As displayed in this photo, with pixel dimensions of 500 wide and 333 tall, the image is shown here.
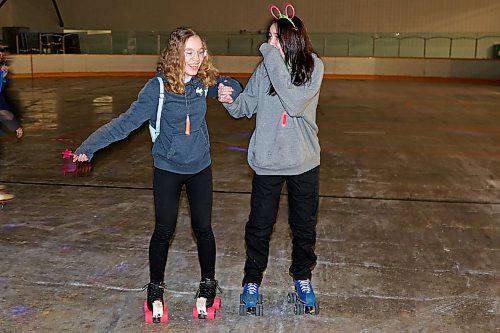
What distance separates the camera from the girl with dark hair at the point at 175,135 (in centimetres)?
290

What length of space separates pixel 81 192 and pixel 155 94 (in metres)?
3.25

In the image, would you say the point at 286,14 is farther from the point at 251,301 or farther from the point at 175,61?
the point at 251,301

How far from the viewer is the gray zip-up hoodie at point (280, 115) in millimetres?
2918

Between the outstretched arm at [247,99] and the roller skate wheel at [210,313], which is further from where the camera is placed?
the roller skate wheel at [210,313]

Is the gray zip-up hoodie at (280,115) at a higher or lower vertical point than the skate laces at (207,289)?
higher

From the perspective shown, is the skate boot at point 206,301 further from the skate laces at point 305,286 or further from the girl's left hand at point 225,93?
the girl's left hand at point 225,93

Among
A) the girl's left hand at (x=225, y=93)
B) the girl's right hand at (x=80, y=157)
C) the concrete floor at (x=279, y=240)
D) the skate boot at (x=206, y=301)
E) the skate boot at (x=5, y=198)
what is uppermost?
the girl's left hand at (x=225, y=93)

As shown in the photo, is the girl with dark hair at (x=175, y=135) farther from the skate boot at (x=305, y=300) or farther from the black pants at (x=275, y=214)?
the skate boot at (x=305, y=300)

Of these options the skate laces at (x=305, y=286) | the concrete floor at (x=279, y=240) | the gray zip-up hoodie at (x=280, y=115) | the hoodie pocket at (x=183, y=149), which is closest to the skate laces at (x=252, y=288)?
the concrete floor at (x=279, y=240)

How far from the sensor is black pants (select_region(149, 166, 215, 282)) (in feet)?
9.90

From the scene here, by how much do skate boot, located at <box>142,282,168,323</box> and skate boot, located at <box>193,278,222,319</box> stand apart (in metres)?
0.17

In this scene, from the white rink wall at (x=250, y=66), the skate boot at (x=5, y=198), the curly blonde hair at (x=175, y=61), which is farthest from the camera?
the white rink wall at (x=250, y=66)

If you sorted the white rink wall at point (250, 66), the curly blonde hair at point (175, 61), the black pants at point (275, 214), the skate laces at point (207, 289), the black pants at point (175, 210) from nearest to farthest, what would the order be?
the curly blonde hair at point (175, 61), the black pants at point (175, 210), the black pants at point (275, 214), the skate laces at point (207, 289), the white rink wall at point (250, 66)

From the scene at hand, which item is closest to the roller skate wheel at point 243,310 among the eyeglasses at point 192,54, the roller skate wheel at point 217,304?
the roller skate wheel at point 217,304
